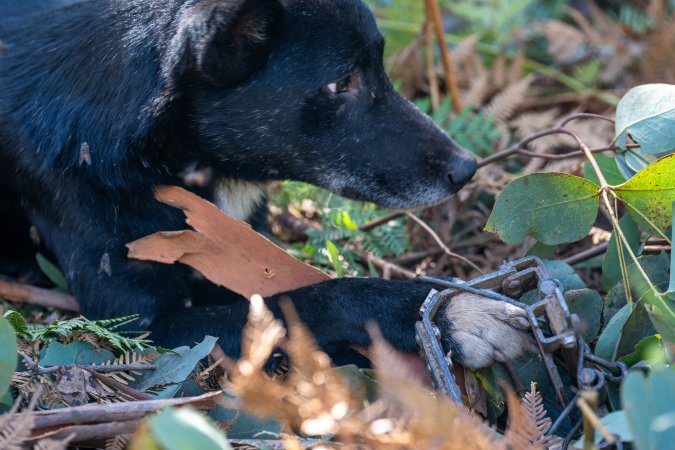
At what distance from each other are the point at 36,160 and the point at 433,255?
5.53 feet

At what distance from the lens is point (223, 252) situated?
10.1ft

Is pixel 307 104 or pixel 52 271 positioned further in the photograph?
pixel 52 271

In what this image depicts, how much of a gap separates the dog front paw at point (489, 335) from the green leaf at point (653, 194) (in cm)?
58

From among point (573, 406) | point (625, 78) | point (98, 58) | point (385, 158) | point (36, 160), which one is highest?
point (98, 58)

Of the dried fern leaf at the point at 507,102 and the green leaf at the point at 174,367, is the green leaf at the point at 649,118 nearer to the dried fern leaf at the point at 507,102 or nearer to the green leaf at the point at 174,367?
the green leaf at the point at 174,367

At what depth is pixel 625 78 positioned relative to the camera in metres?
5.47

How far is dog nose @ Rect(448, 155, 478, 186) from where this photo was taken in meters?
3.26

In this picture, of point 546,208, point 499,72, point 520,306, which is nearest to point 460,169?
point 546,208

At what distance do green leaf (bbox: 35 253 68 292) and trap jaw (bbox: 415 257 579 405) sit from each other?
61.6 inches

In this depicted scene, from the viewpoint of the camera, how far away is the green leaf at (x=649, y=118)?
2947mm

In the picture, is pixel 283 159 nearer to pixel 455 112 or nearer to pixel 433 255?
pixel 433 255

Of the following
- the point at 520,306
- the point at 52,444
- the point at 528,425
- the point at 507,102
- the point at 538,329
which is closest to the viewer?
the point at 52,444

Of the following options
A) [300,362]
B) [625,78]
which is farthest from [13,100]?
[625,78]

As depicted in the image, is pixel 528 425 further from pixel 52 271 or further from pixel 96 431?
pixel 52 271
